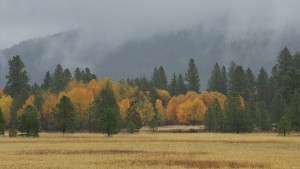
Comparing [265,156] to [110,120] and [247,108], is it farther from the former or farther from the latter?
[247,108]

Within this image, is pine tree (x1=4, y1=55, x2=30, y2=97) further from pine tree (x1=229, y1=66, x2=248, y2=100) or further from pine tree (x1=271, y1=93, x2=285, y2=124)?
pine tree (x1=271, y1=93, x2=285, y2=124)

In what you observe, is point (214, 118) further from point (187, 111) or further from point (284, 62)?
point (284, 62)

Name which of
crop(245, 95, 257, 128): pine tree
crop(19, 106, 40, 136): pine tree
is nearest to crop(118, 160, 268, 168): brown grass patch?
crop(19, 106, 40, 136): pine tree

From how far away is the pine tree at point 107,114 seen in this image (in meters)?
87.8

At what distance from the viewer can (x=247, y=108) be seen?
11231 centimetres

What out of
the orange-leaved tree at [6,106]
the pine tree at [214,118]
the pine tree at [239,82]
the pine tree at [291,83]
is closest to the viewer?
the pine tree at [214,118]

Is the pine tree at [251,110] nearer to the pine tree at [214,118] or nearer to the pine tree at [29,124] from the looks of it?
the pine tree at [214,118]

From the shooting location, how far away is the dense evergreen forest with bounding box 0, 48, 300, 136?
97312 mm

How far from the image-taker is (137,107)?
5930 inches

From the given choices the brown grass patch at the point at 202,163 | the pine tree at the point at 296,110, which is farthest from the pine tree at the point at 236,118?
the brown grass patch at the point at 202,163

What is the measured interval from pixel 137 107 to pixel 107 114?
62158mm

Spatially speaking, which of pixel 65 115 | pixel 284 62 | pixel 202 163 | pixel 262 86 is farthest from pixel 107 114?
pixel 262 86

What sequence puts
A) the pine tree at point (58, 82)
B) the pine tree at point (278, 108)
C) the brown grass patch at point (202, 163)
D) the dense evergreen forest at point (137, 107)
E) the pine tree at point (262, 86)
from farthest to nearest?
1. the pine tree at point (262, 86)
2. the pine tree at point (58, 82)
3. the pine tree at point (278, 108)
4. the dense evergreen forest at point (137, 107)
5. the brown grass patch at point (202, 163)

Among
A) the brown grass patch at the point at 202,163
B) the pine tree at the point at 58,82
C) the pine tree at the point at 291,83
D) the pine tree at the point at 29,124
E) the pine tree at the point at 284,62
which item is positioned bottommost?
the brown grass patch at the point at 202,163
